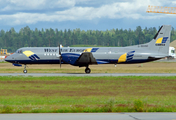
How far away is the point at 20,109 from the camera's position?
15.1m

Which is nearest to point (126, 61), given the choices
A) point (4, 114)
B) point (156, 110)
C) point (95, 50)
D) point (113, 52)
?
point (113, 52)

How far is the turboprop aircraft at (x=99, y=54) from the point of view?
1641 inches

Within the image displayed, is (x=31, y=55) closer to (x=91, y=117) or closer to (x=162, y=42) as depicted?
(x=162, y=42)

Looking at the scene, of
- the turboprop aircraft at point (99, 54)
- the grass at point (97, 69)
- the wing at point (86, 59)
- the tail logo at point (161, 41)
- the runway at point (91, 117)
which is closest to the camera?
the runway at point (91, 117)

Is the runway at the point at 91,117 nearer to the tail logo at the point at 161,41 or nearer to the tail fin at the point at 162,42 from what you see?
the tail fin at the point at 162,42

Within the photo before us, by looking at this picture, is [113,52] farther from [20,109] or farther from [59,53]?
[20,109]

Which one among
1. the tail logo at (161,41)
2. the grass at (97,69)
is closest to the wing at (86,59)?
the grass at (97,69)

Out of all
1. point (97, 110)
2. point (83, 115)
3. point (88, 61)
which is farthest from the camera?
point (88, 61)

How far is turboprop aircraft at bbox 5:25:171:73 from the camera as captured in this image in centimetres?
4169

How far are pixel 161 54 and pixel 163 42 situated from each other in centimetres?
214

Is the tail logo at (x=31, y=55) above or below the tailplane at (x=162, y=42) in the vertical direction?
below

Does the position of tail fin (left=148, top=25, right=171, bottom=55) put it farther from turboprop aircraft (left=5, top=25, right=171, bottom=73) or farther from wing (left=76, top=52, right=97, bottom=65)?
wing (left=76, top=52, right=97, bottom=65)

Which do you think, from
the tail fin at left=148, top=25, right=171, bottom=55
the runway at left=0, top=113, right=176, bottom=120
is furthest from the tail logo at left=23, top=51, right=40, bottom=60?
the runway at left=0, top=113, right=176, bottom=120

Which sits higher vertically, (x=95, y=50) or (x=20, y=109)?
(x=95, y=50)
